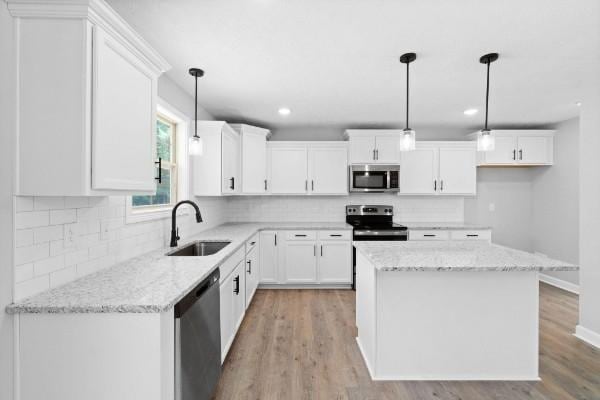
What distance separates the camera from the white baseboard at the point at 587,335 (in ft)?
8.42

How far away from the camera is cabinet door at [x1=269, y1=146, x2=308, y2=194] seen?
4.41m

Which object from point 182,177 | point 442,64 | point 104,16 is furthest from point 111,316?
point 442,64

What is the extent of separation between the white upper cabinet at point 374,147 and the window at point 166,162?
97.1 inches

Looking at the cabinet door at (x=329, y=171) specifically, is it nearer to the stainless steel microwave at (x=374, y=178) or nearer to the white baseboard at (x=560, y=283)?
the stainless steel microwave at (x=374, y=178)

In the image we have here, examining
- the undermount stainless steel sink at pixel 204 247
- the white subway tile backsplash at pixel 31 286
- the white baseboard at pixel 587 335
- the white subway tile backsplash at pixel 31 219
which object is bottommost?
the white baseboard at pixel 587 335

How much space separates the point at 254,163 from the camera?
4188 millimetres

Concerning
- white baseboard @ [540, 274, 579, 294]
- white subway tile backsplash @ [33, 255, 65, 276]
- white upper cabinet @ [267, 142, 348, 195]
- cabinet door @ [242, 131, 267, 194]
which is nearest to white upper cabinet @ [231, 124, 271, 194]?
cabinet door @ [242, 131, 267, 194]

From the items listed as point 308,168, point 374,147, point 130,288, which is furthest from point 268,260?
point 130,288

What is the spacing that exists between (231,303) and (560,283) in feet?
15.4

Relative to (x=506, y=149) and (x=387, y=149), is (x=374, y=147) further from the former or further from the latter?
(x=506, y=149)

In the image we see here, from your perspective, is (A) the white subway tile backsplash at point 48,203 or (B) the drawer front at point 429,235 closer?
(A) the white subway tile backsplash at point 48,203

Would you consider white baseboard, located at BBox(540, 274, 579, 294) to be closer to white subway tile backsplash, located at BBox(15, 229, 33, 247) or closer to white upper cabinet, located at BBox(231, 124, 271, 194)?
white upper cabinet, located at BBox(231, 124, 271, 194)

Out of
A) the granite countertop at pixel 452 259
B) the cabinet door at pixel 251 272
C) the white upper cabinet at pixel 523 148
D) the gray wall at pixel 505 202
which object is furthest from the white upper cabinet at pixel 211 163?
the gray wall at pixel 505 202

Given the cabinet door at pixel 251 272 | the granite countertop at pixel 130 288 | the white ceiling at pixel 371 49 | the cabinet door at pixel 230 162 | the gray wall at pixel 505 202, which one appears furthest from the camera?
the gray wall at pixel 505 202
